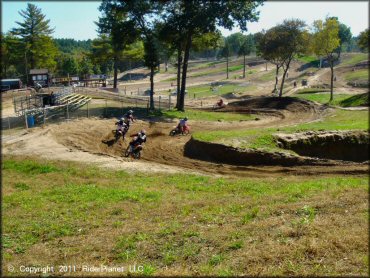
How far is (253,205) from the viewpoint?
45.9ft

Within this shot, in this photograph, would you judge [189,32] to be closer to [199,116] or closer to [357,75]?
[199,116]

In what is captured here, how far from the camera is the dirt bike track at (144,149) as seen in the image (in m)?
21.8

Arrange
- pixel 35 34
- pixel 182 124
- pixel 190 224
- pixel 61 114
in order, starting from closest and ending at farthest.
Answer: pixel 190 224
pixel 182 124
pixel 61 114
pixel 35 34

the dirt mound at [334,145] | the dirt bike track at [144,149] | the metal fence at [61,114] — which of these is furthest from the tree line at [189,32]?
the dirt mound at [334,145]

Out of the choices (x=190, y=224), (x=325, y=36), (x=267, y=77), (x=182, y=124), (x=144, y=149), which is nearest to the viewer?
(x=190, y=224)

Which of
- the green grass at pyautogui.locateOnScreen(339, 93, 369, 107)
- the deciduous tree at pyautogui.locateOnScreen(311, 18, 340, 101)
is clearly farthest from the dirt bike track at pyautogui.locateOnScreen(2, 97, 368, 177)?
the deciduous tree at pyautogui.locateOnScreen(311, 18, 340, 101)

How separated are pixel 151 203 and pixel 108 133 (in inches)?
668

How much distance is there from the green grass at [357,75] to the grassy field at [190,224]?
69.2m

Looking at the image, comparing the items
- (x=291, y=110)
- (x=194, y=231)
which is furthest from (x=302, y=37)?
(x=194, y=231)

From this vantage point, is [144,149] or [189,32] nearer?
[144,149]

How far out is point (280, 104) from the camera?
49969 mm

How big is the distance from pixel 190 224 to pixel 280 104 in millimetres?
40529

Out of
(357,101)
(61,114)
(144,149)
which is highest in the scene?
(357,101)

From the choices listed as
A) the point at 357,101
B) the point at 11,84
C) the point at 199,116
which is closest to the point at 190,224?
the point at 199,116
